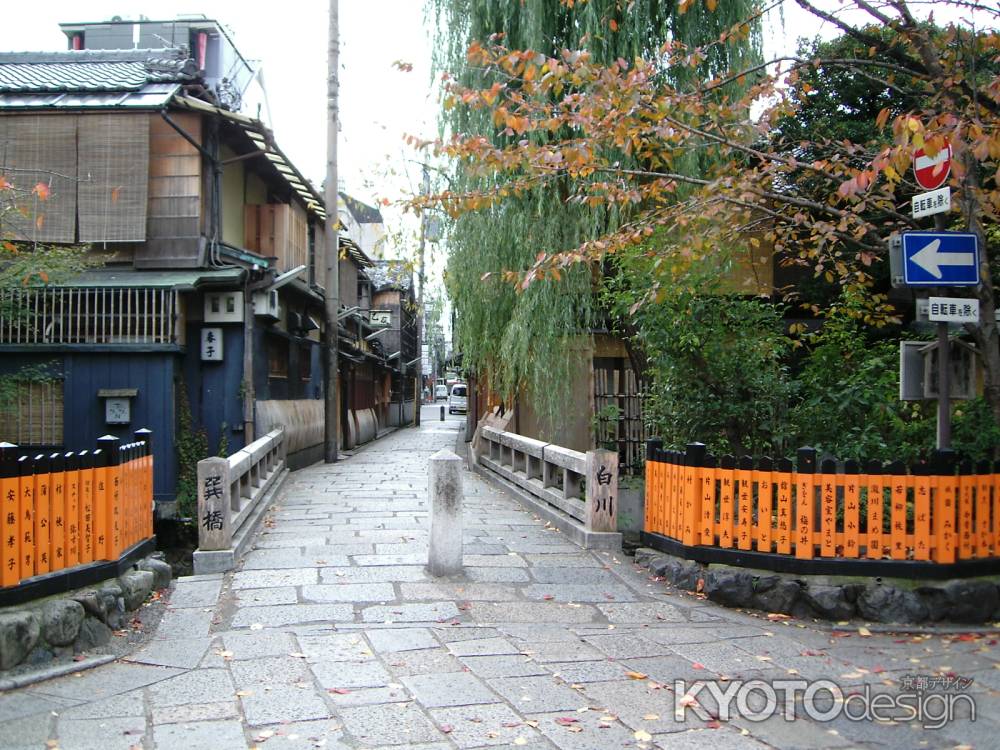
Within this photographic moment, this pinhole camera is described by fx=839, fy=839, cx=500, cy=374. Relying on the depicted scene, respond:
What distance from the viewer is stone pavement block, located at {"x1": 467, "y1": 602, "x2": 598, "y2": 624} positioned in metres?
6.63

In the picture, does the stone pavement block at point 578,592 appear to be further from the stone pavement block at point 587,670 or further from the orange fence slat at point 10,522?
the orange fence slat at point 10,522

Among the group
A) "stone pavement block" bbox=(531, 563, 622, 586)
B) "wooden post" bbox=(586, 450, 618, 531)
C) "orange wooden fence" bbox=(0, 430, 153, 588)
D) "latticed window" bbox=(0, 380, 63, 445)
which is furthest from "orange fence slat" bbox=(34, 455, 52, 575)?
"latticed window" bbox=(0, 380, 63, 445)

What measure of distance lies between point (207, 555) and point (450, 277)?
242 inches

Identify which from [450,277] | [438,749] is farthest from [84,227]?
[438,749]

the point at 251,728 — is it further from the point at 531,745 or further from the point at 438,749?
the point at 531,745

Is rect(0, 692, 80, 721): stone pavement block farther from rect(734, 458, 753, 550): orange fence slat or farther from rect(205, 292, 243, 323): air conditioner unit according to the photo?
rect(205, 292, 243, 323): air conditioner unit

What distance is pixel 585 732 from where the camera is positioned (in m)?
4.45

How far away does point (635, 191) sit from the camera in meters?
8.78

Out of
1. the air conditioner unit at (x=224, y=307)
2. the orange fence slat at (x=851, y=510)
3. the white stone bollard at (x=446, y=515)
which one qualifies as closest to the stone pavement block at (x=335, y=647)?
the white stone bollard at (x=446, y=515)

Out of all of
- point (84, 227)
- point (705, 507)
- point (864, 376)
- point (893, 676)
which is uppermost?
point (84, 227)

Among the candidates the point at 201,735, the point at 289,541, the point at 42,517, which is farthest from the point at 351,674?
the point at 289,541

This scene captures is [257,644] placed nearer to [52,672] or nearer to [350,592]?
[52,672]

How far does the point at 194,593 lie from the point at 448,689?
10.7 feet

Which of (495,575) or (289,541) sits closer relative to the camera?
(495,575)
